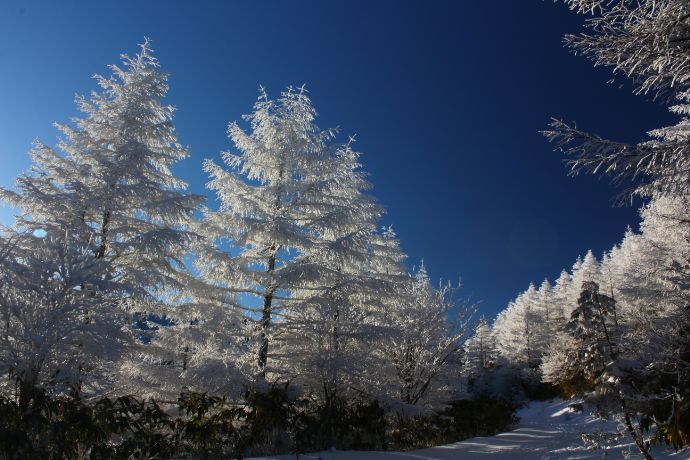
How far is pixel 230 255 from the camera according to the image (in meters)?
11.3

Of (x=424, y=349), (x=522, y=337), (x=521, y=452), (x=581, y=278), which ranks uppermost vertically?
(x=581, y=278)

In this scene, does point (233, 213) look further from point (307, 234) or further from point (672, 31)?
point (672, 31)

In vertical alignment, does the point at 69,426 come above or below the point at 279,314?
below

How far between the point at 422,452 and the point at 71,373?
282 inches

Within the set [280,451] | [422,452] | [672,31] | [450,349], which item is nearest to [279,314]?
[280,451]

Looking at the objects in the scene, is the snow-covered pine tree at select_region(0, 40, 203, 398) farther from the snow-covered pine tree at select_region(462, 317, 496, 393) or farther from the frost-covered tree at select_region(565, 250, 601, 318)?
the frost-covered tree at select_region(565, 250, 601, 318)

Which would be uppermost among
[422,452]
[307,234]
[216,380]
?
[307,234]

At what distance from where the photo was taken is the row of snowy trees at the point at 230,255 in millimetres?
9250

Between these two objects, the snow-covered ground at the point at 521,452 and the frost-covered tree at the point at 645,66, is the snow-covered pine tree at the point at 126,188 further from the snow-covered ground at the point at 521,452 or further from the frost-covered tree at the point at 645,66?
the frost-covered tree at the point at 645,66

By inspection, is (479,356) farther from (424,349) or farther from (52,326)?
(52,326)

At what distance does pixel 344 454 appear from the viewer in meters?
7.84

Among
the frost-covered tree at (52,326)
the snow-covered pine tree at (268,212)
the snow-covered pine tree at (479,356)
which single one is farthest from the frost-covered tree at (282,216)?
the snow-covered pine tree at (479,356)

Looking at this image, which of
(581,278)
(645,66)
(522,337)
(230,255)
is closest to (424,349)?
(230,255)

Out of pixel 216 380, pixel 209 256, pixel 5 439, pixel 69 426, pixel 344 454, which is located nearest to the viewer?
pixel 5 439
